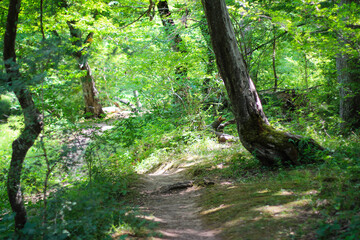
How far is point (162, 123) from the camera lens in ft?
33.1

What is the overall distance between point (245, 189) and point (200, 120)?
16.6 ft

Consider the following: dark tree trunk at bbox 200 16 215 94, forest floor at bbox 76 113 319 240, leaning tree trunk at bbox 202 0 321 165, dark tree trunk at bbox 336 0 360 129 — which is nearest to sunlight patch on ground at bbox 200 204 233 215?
forest floor at bbox 76 113 319 240

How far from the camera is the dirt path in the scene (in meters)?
3.66

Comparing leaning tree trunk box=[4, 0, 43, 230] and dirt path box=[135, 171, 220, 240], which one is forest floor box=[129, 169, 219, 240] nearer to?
dirt path box=[135, 171, 220, 240]

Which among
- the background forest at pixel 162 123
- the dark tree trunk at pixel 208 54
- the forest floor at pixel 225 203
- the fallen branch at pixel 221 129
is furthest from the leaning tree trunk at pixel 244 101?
the dark tree trunk at pixel 208 54

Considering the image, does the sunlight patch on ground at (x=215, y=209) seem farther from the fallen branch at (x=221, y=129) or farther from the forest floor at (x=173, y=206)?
the fallen branch at (x=221, y=129)

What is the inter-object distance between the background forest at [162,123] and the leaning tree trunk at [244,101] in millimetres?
254

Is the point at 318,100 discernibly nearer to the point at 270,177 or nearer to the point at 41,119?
the point at 270,177

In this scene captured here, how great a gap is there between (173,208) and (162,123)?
5.44m

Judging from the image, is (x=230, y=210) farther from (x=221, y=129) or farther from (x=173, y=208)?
(x=221, y=129)

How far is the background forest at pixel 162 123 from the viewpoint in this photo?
3.44 meters

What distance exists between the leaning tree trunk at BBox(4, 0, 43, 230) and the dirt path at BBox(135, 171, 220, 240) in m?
1.81

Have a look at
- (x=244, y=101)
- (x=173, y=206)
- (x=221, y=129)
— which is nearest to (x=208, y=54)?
(x=221, y=129)

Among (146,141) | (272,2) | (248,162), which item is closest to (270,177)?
(248,162)
